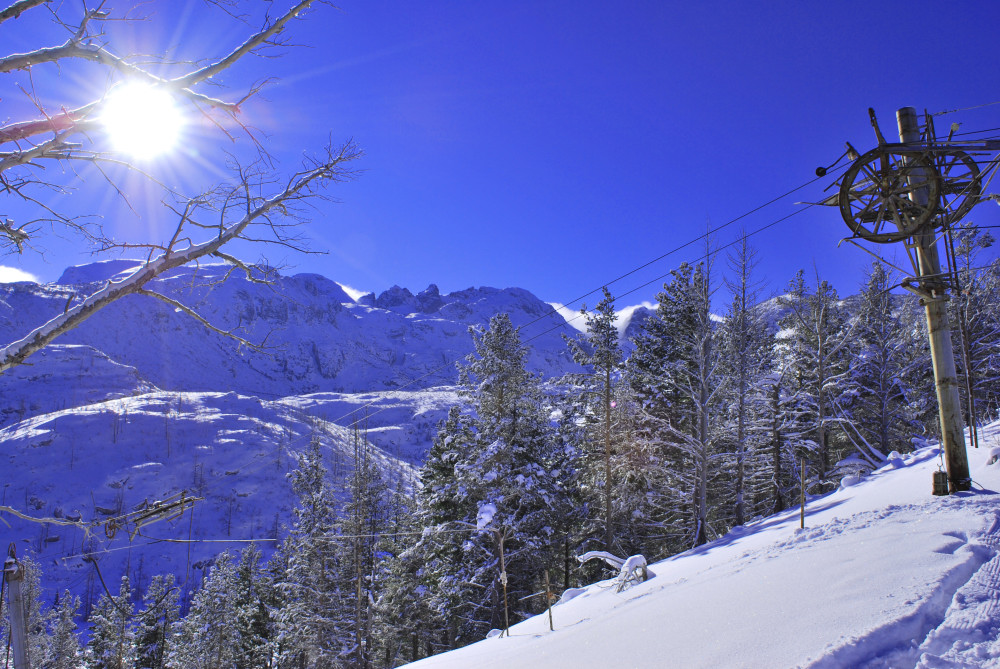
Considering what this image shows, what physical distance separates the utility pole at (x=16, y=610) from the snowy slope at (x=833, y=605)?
5084mm

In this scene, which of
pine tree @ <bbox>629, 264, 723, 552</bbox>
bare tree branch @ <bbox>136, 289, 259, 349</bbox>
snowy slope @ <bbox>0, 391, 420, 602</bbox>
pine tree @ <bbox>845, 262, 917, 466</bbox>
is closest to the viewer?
bare tree branch @ <bbox>136, 289, 259, 349</bbox>

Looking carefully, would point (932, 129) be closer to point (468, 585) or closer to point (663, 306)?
point (663, 306)

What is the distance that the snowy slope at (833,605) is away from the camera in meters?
3.45

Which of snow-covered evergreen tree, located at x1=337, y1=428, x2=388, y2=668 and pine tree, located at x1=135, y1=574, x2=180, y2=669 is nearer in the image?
snow-covered evergreen tree, located at x1=337, y1=428, x2=388, y2=668

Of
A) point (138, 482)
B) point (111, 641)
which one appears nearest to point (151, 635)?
point (111, 641)

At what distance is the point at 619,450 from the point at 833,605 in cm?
1801

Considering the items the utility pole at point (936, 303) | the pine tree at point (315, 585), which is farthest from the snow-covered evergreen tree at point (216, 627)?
the utility pole at point (936, 303)

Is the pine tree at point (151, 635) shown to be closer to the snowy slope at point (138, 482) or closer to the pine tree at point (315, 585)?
the pine tree at point (315, 585)

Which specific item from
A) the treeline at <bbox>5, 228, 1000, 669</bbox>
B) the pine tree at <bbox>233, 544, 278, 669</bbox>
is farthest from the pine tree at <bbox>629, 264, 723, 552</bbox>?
the pine tree at <bbox>233, 544, 278, 669</bbox>

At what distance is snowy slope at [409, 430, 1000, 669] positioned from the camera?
11.3 ft

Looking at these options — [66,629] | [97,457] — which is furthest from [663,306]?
[97,457]

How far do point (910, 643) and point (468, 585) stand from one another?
A: 17.4m

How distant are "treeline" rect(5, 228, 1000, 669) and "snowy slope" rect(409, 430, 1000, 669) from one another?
8.77 m

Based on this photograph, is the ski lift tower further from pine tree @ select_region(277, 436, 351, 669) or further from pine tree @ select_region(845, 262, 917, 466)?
pine tree @ select_region(277, 436, 351, 669)
